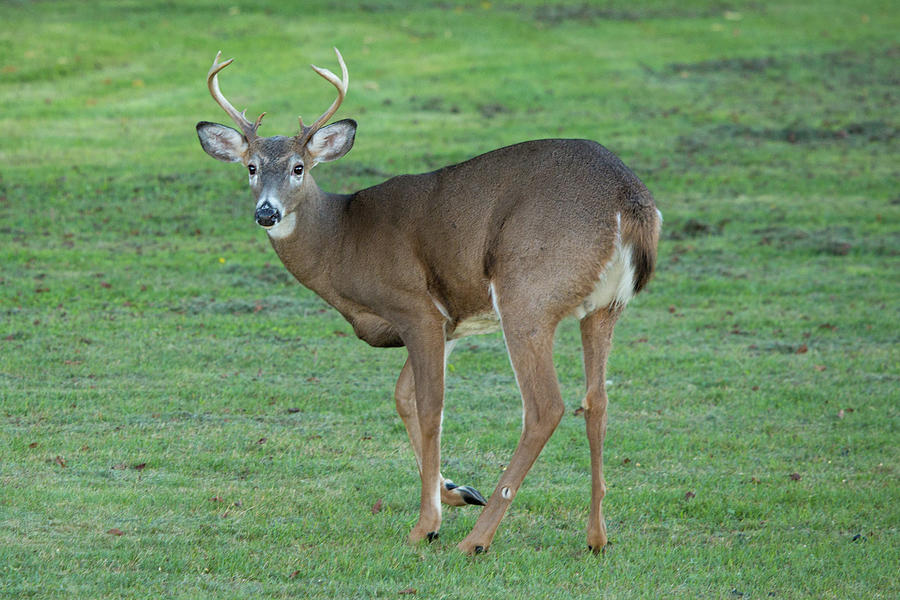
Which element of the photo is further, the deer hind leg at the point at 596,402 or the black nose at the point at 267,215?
the black nose at the point at 267,215

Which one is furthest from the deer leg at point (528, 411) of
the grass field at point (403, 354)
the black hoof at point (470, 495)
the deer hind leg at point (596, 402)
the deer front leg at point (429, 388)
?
the black hoof at point (470, 495)

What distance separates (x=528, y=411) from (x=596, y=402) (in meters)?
0.42

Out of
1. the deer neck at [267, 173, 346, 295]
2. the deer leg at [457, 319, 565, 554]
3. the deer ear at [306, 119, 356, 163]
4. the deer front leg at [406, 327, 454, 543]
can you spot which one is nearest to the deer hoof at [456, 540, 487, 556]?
the deer leg at [457, 319, 565, 554]

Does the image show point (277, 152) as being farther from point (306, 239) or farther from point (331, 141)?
point (306, 239)

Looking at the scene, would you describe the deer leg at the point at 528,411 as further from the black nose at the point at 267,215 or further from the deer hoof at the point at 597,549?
the black nose at the point at 267,215

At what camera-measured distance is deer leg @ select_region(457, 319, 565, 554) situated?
624 centimetres

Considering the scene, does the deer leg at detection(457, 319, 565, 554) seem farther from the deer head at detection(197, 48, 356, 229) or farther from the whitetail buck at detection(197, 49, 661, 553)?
the deer head at detection(197, 48, 356, 229)

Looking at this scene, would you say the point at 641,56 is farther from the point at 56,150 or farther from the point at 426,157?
the point at 56,150

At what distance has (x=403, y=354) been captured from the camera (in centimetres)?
1073

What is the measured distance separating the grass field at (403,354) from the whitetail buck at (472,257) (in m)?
0.58

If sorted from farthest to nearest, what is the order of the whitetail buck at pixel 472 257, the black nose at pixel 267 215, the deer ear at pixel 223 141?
the deer ear at pixel 223 141, the black nose at pixel 267 215, the whitetail buck at pixel 472 257

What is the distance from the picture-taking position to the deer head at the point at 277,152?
685 cm

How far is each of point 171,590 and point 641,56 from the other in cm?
A: 2175

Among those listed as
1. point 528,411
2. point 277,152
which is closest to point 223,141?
point 277,152
